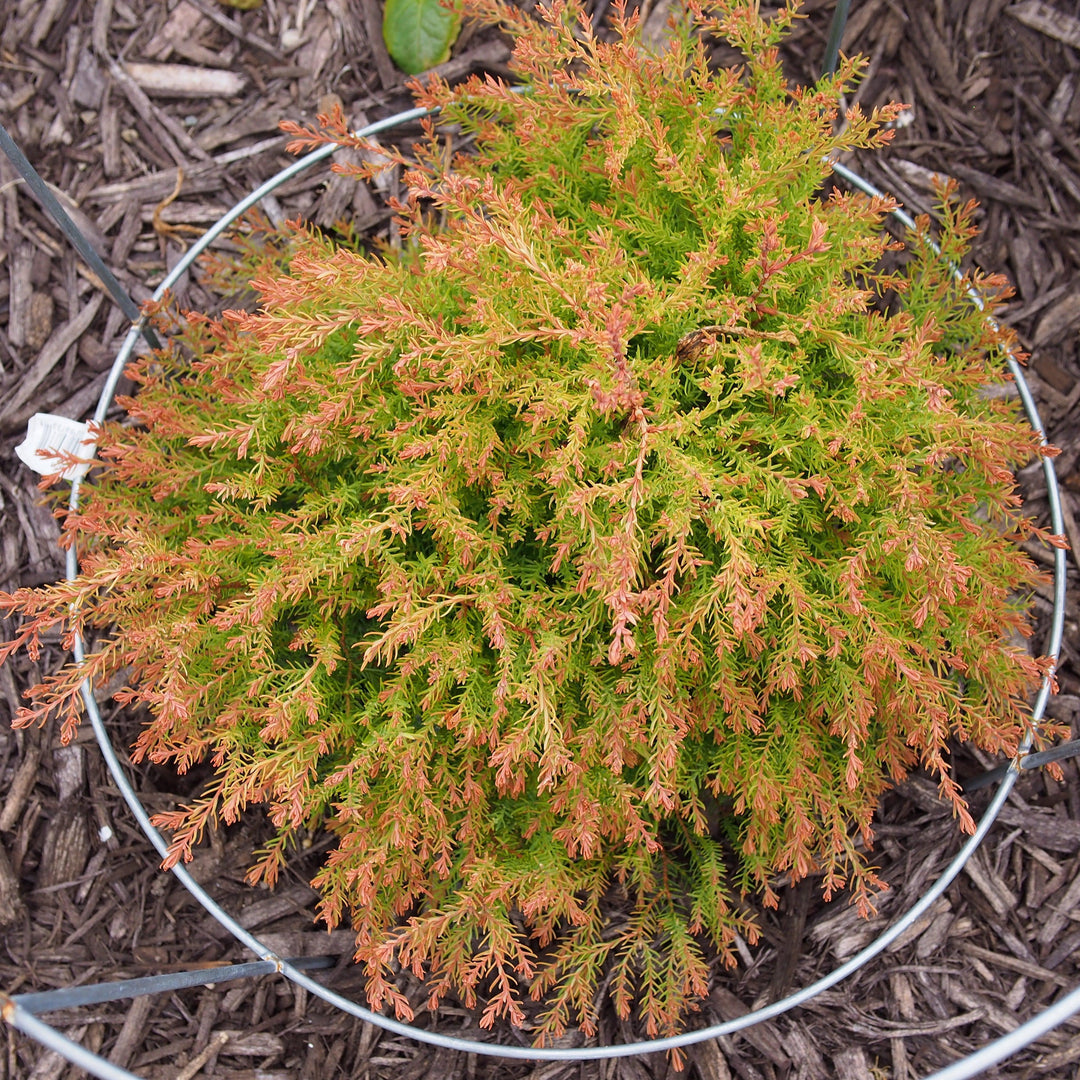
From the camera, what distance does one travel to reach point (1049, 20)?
2594 mm

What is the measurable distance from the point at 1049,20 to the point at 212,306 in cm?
264

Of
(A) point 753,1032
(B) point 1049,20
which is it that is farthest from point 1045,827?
(B) point 1049,20

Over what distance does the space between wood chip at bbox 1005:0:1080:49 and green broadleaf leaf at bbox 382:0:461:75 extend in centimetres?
169

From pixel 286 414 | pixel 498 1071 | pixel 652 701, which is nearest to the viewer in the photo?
pixel 652 701

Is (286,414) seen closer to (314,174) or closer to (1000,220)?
(314,174)

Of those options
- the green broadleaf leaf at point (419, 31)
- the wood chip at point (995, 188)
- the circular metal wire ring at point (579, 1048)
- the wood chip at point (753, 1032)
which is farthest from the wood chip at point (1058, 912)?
the green broadleaf leaf at point (419, 31)

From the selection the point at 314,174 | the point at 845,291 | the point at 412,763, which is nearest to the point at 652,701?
the point at 412,763

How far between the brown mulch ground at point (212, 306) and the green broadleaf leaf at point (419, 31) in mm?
80

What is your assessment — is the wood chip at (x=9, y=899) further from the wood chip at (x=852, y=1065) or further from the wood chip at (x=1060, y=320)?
the wood chip at (x=1060, y=320)

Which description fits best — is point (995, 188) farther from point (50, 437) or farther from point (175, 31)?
point (50, 437)

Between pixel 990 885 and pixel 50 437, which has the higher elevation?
pixel 50 437

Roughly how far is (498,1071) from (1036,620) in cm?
183

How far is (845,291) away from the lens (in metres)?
1.64

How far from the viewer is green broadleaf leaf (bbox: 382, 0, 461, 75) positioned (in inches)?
98.4
